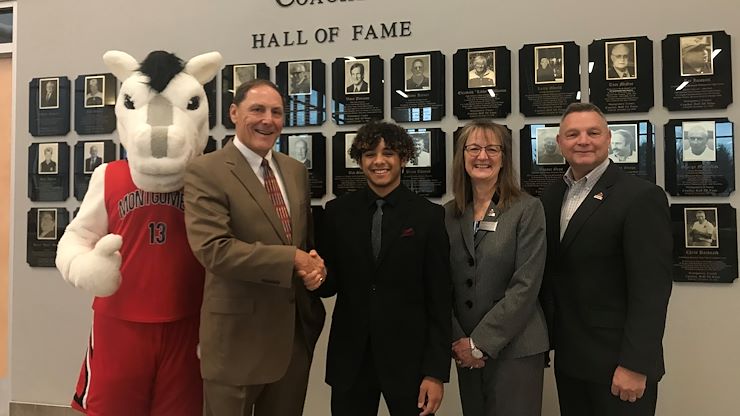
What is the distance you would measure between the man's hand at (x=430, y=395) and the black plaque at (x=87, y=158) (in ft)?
7.09

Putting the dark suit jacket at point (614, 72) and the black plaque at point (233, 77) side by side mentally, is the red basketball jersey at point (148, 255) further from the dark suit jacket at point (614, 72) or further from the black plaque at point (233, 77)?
the dark suit jacket at point (614, 72)

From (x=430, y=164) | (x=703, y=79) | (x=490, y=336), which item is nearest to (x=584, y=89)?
(x=703, y=79)

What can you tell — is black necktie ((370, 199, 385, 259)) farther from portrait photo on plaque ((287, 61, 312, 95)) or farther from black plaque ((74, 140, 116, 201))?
black plaque ((74, 140, 116, 201))

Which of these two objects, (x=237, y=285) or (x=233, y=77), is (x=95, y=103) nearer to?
(x=233, y=77)

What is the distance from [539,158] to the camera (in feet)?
7.98

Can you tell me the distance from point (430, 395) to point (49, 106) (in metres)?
2.65

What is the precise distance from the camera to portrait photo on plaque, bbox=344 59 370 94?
8.67 ft

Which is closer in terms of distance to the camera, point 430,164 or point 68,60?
point 430,164

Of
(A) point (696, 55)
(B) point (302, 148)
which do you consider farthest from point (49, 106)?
(A) point (696, 55)

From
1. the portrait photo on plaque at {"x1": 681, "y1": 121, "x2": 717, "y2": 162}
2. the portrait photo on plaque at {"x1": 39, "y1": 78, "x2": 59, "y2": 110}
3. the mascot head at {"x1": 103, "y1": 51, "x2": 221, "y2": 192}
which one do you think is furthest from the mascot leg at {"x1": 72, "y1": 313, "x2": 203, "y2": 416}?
the portrait photo on plaque at {"x1": 681, "y1": 121, "x2": 717, "y2": 162}

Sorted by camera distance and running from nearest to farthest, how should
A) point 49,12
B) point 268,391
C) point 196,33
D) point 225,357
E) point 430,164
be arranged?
point 225,357
point 268,391
point 430,164
point 196,33
point 49,12

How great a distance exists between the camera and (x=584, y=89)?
2402 millimetres

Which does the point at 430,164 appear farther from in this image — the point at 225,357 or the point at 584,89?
the point at 225,357

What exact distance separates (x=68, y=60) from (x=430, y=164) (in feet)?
6.99
